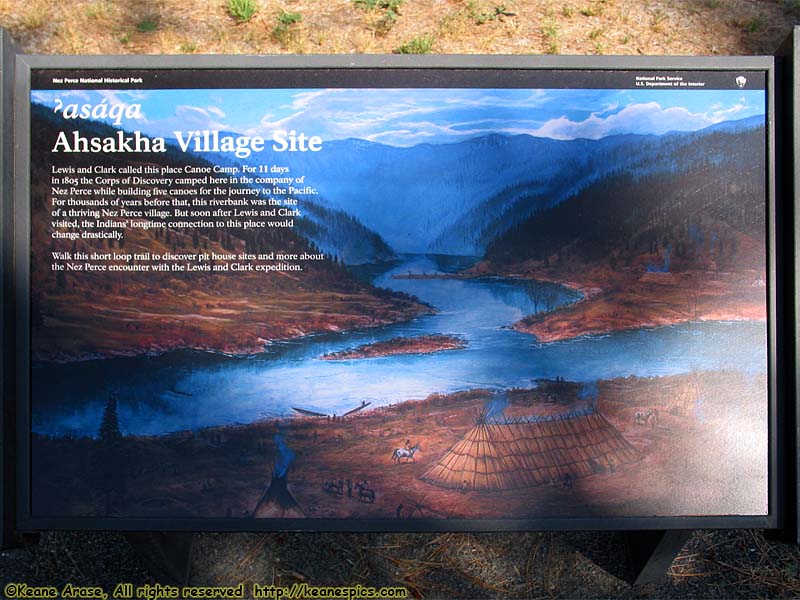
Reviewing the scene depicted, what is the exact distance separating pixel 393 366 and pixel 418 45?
2.07m

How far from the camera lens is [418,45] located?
3256 millimetres

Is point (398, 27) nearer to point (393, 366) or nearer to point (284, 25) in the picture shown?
point (284, 25)

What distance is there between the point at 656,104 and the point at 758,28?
1.90m

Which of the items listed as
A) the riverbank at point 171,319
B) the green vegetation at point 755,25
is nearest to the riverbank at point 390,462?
the riverbank at point 171,319

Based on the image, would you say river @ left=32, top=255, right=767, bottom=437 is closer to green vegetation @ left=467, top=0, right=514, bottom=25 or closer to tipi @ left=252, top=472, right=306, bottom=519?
tipi @ left=252, top=472, right=306, bottom=519

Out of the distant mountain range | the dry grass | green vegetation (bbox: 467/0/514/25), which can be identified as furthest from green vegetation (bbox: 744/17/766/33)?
the distant mountain range

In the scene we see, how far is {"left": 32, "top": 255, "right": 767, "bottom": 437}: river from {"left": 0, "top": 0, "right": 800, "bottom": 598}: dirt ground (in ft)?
3.62

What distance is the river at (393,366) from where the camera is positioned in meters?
2.19

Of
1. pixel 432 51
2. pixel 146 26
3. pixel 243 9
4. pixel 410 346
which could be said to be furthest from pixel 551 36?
pixel 146 26

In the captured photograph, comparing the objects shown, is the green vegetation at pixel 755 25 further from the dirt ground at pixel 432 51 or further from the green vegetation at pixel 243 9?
the green vegetation at pixel 243 9

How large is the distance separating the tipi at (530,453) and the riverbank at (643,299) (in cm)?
36

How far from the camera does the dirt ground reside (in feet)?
9.46

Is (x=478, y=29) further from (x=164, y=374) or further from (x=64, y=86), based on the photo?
(x=164, y=374)

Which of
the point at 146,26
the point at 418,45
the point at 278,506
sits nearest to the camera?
the point at 278,506
